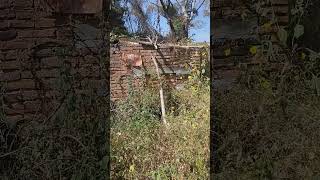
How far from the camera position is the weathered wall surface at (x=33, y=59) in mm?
3180

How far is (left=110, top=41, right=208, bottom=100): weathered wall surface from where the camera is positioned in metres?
5.89

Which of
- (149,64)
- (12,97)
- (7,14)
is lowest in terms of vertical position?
(12,97)

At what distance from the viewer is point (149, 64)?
647 cm

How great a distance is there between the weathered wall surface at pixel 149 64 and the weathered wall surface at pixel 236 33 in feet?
8.03

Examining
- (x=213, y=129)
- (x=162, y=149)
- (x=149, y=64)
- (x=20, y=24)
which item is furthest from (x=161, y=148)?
(x=149, y=64)

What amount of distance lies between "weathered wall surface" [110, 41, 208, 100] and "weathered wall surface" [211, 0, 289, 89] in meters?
2.45

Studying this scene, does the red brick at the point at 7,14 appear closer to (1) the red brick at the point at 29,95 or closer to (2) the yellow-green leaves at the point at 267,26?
(1) the red brick at the point at 29,95

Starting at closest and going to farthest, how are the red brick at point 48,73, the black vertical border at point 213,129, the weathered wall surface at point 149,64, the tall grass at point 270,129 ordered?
the tall grass at point 270,129
the black vertical border at point 213,129
the red brick at point 48,73
the weathered wall surface at point 149,64

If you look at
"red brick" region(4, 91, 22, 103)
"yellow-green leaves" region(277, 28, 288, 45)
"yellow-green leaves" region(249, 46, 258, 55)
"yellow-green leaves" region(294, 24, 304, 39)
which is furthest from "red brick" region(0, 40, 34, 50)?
"yellow-green leaves" region(294, 24, 304, 39)

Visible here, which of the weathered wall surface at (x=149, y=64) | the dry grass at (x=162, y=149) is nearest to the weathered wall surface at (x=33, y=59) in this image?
the dry grass at (x=162, y=149)

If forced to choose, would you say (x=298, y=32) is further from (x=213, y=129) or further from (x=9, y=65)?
(x=9, y=65)

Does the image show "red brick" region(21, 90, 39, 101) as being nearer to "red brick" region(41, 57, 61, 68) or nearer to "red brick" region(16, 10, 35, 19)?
"red brick" region(41, 57, 61, 68)

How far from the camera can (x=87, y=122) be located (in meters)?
3.20

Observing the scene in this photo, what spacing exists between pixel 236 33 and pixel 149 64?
3.24 meters
